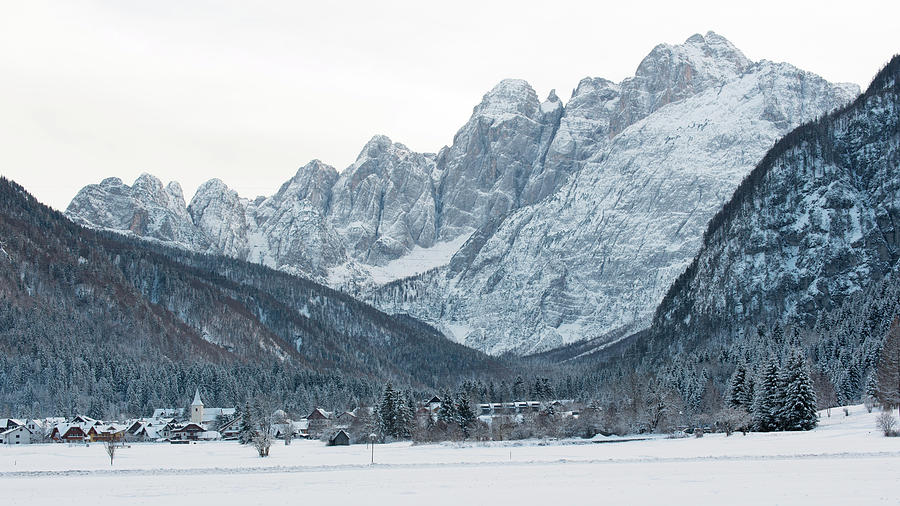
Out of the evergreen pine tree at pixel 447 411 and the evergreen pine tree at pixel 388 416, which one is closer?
the evergreen pine tree at pixel 447 411

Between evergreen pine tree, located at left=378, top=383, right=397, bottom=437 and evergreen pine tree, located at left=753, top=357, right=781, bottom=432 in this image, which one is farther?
evergreen pine tree, located at left=378, top=383, right=397, bottom=437

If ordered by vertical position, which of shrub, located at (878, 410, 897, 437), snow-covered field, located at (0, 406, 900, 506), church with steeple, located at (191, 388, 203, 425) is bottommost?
snow-covered field, located at (0, 406, 900, 506)

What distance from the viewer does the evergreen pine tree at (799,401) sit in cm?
10231

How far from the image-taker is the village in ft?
447

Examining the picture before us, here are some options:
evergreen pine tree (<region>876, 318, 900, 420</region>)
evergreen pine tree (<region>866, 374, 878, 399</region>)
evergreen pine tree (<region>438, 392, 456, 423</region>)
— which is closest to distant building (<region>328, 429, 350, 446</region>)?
evergreen pine tree (<region>438, 392, 456, 423</region>)

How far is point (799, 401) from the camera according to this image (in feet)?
338

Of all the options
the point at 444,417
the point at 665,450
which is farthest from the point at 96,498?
the point at 444,417

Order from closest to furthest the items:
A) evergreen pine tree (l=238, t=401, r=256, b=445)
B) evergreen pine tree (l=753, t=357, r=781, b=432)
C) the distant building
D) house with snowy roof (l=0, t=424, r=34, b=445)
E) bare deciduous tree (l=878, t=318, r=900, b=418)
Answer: bare deciduous tree (l=878, t=318, r=900, b=418) < evergreen pine tree (l=753, t=357, r=781, b=432) < evergreen pine tree (l=238, t=401, r=256, b=445) < the distant building < house with snowy roof (l=0, t=424, r=34, b=445)

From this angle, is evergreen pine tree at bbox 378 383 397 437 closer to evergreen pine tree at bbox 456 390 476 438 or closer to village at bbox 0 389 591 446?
village at bbox 0 389 591 446

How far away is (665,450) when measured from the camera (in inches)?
3583

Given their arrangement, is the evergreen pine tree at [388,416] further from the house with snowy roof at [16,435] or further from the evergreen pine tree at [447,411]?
the house with snowy roof at [16,435]

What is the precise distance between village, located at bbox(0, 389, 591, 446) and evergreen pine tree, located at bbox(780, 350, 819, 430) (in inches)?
1515

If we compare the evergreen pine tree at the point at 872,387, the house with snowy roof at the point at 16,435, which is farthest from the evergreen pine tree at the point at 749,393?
the house with snowy roof at the point at 16,435

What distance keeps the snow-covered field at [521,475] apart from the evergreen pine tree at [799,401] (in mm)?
2220
